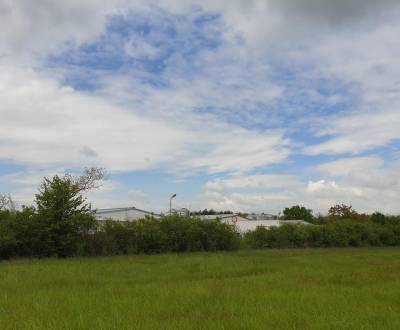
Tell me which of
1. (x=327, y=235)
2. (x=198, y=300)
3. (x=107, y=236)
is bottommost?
(x=198, y=300)

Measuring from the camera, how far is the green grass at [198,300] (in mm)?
8688

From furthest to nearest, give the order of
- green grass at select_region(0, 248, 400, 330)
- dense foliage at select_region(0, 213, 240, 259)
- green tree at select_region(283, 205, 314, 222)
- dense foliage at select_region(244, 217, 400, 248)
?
green tree at select_region(283, 205, 314, 222) → dense foliage at select_region(244, 217, 400, 248) → dense foliage at select_region(0, 213, 240, 259) → green grass at select_region(0, 248, 400, 330)

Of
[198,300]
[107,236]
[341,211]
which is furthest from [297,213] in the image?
[198,300]

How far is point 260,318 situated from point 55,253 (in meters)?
19.5

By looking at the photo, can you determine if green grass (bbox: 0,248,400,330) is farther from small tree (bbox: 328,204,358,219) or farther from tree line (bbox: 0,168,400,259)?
small tree (bbox: 328,204,358,219)

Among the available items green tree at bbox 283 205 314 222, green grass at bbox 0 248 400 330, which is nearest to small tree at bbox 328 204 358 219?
green tree at bbox 283 205 314 222

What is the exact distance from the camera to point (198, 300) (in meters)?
10.8

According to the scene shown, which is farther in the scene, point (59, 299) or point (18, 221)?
point (18, 221)

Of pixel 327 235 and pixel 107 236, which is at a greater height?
pixel 327 235

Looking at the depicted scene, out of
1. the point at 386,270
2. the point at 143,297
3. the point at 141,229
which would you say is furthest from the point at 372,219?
the point at 143,297

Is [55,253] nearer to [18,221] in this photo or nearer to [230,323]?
[18,221]

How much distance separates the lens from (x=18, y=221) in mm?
25672

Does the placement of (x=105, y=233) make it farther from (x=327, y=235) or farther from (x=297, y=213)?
(x=297, y=213)

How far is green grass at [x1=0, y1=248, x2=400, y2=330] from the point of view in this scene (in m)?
8.69
